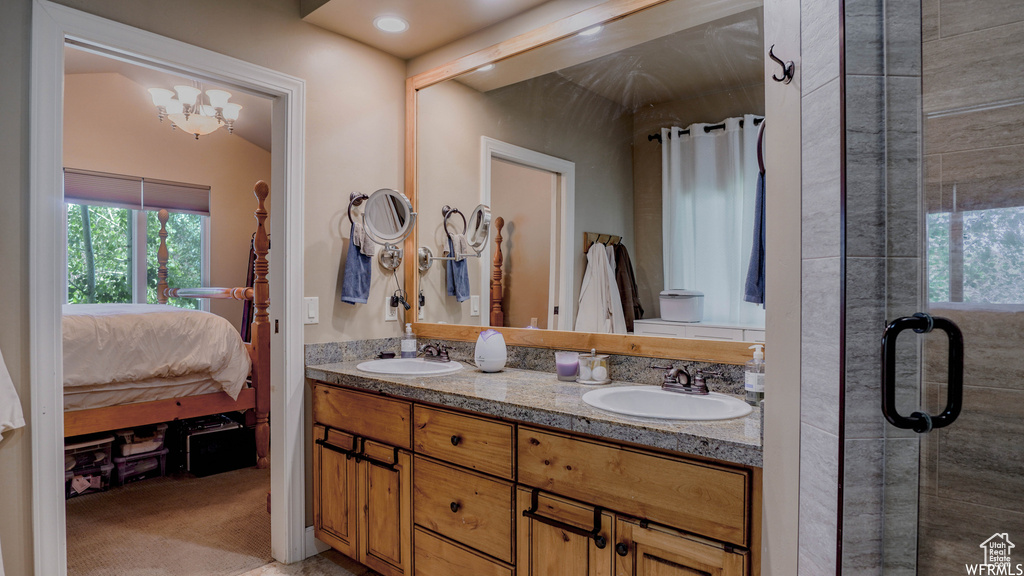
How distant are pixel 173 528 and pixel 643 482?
253 centimetres

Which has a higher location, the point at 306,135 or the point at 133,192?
the point at 133,192

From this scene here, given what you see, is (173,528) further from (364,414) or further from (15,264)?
(15,264)

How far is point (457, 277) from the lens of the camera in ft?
8.59

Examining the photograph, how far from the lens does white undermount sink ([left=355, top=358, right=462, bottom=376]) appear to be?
7.45 feet

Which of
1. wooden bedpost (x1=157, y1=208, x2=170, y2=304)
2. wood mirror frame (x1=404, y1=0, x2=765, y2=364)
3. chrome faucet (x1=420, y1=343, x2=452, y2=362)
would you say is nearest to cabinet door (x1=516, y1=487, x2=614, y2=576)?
wood mirror frame (x1=404, y1=0, x2=765, y2=364)

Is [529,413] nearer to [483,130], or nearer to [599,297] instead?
[599,297]

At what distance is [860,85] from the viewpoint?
829 mm

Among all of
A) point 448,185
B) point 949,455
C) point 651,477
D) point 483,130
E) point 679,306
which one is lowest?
point 651,477

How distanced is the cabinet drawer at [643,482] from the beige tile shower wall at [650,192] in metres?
0.66

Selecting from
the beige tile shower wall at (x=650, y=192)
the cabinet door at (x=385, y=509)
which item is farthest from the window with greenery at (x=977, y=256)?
the cabinet door at (x=385, y=509)

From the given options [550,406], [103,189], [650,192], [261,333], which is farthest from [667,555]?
[103,189]

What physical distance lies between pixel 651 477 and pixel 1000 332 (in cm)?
80

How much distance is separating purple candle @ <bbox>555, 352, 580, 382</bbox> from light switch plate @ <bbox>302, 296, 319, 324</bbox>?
1152 millimetres

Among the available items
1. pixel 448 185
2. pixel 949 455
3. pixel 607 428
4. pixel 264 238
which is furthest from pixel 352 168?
pixel 949 455
